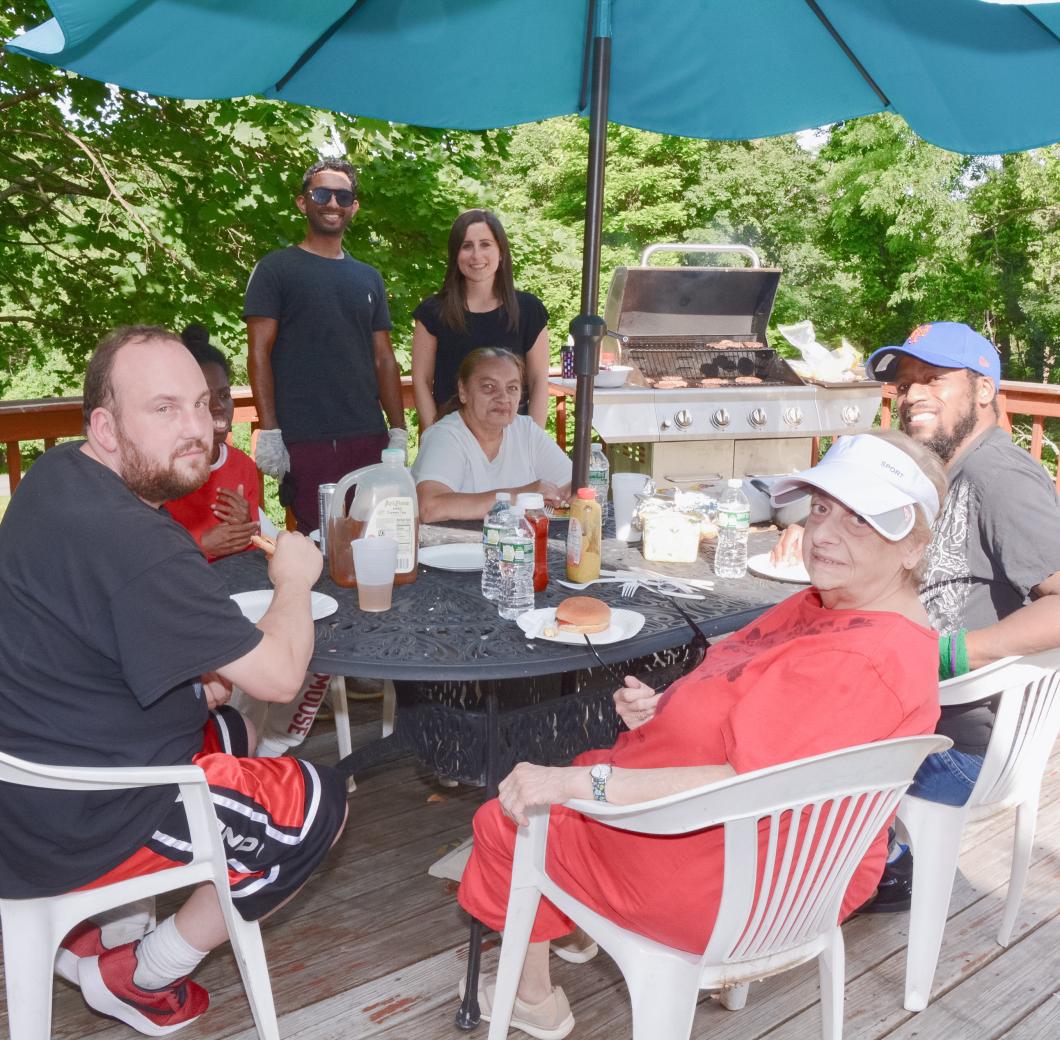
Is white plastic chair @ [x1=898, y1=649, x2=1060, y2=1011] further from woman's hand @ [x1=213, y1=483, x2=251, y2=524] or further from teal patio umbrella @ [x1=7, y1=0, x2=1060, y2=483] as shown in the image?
woman's hand @ [x1=213, y1=483, x2=251, y2=524]

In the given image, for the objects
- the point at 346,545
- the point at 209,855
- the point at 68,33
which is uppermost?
the point at 68,33

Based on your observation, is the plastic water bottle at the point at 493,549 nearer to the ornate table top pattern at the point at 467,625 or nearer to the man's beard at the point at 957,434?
the ornate table top pattern at the point at 467,625

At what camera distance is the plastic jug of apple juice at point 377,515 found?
1.93 metres

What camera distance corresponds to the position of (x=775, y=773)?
112cm

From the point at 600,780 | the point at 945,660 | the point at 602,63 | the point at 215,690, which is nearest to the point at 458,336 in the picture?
the point at 602,63

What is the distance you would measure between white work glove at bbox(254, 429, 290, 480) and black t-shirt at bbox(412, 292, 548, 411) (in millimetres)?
596

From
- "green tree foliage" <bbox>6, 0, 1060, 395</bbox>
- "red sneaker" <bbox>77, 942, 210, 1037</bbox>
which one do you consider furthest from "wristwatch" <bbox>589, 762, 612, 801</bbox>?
"green tree foliage" <bbox>6, 0, 1060, 395</bbox>

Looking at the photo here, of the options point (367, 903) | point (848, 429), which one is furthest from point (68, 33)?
point (848, 429)

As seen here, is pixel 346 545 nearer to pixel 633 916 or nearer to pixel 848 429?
pixel 633 916

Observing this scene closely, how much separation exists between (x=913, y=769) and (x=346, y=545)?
3.80ft

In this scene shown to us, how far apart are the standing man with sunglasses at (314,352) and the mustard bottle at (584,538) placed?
1469 millimetres

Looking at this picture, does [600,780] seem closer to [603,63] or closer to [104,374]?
[104,374]

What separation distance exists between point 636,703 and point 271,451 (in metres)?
1.86

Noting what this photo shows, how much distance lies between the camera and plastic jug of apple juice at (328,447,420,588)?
193 centimetres
